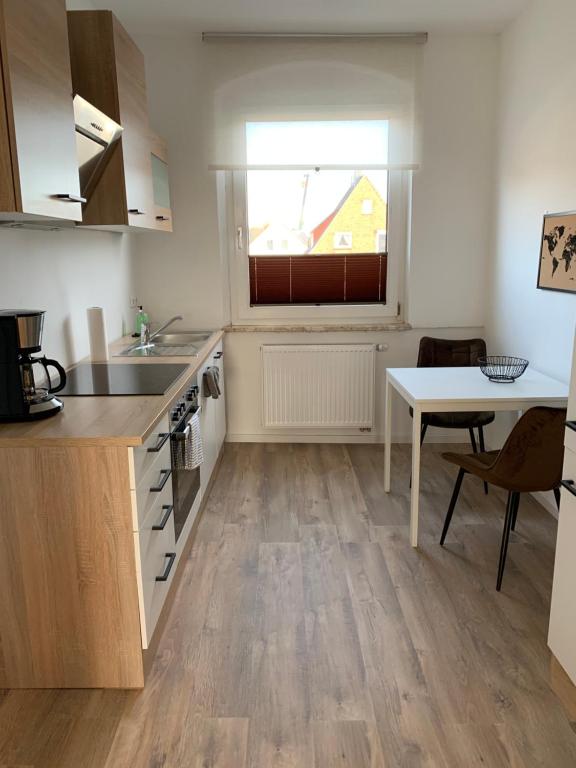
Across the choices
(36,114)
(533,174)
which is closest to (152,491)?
(36,114)

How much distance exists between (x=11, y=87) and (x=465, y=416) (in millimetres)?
2869

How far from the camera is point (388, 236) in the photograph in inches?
170

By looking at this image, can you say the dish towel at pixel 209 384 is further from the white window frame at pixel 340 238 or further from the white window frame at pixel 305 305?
the white window frame at pixel 340 238

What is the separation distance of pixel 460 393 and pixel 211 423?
1481 mm

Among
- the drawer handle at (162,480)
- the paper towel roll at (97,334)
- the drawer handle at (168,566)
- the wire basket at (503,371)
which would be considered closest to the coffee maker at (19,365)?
the drawer handle at (162,480)

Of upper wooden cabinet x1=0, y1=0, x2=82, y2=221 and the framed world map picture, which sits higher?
upper wooden cabinet x1=0, y1=0, x2=82, y2=221

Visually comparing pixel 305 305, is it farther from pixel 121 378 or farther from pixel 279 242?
pixel 121 378

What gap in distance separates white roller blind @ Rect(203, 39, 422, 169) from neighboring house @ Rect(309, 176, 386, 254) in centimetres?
23

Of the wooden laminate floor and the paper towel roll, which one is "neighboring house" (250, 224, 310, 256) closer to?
the paper towel roll

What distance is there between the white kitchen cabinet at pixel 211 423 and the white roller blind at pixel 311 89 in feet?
4.45

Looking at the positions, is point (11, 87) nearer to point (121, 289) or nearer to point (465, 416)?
point (121, 289)

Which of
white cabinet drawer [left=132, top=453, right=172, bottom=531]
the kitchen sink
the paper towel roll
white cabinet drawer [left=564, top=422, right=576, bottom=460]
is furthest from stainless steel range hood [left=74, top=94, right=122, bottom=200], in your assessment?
white cabinet drawer [left=564, top=422, right=576, bottom=460]

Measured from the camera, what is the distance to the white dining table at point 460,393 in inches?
110

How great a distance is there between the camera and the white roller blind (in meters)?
3.91
